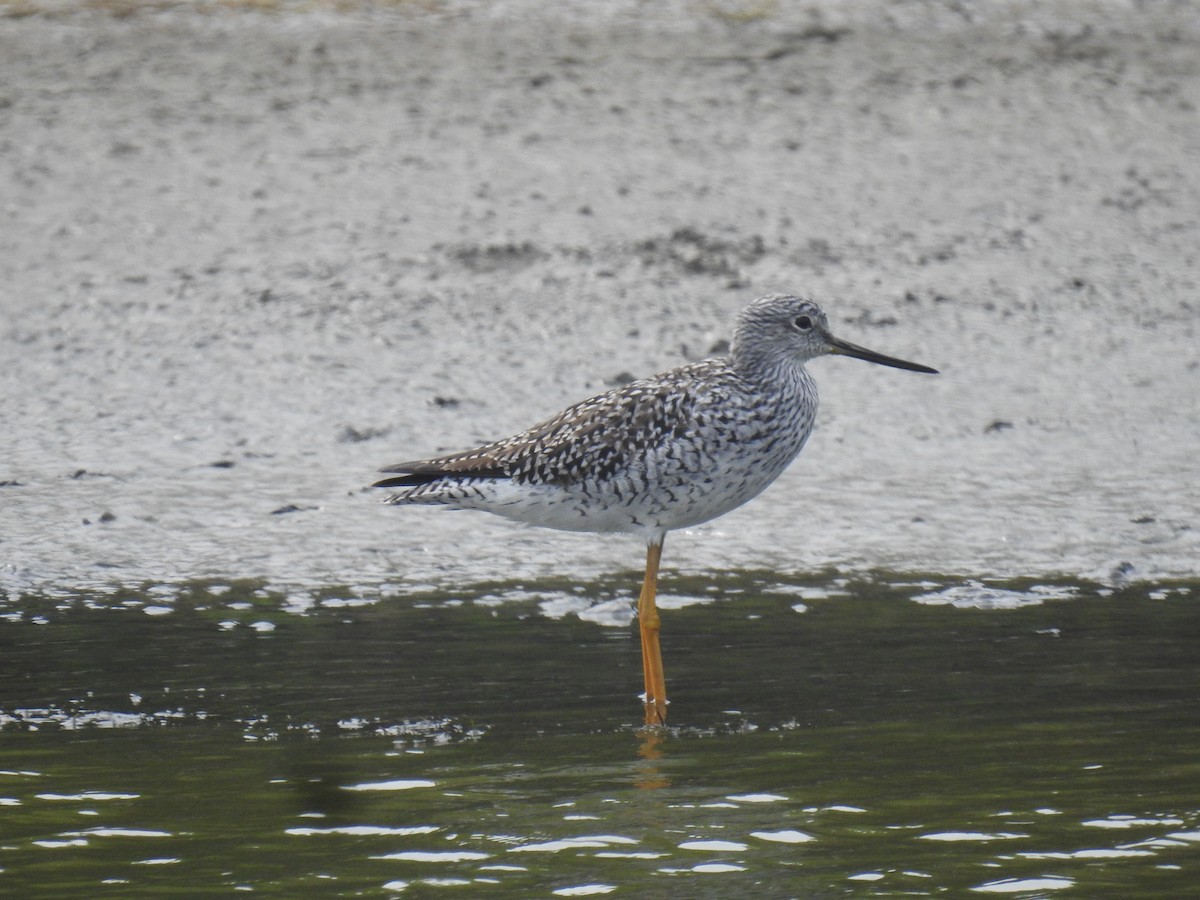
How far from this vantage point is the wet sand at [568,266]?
810cm

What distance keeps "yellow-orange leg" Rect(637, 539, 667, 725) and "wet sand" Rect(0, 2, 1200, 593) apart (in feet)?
3.15

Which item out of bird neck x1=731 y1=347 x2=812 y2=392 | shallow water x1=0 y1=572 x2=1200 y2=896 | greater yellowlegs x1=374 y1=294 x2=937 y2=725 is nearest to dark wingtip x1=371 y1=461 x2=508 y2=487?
greater yellowlegs x1=374 y1=294 x2=937 y2=725

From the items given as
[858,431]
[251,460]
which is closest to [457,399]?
[251,460]

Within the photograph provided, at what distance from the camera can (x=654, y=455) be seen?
6.43m

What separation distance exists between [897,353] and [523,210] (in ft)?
9.85

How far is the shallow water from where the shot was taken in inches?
180

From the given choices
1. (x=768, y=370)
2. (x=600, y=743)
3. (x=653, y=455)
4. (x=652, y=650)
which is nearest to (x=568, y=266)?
(x=768, y=370)

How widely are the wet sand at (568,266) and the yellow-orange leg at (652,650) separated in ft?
3.15

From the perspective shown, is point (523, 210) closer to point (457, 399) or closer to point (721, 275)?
point (721, 275)

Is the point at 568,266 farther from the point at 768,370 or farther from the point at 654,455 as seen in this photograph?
the point at 654,455

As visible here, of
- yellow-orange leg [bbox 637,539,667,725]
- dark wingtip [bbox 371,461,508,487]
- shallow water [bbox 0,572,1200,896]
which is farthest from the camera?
dark wingtip [bbox 371,461,508,487]

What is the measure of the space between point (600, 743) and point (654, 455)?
1.28 m

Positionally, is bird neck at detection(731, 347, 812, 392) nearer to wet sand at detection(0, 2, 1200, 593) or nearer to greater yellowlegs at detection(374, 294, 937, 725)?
greater yellowlegs at detection(374, 294, 937, 725)

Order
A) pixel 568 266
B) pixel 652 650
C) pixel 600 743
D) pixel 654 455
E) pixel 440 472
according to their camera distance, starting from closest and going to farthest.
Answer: pixel 600 743
pixel 652 650
pixel 654 455
pixel 440 472
pixel 568 266
